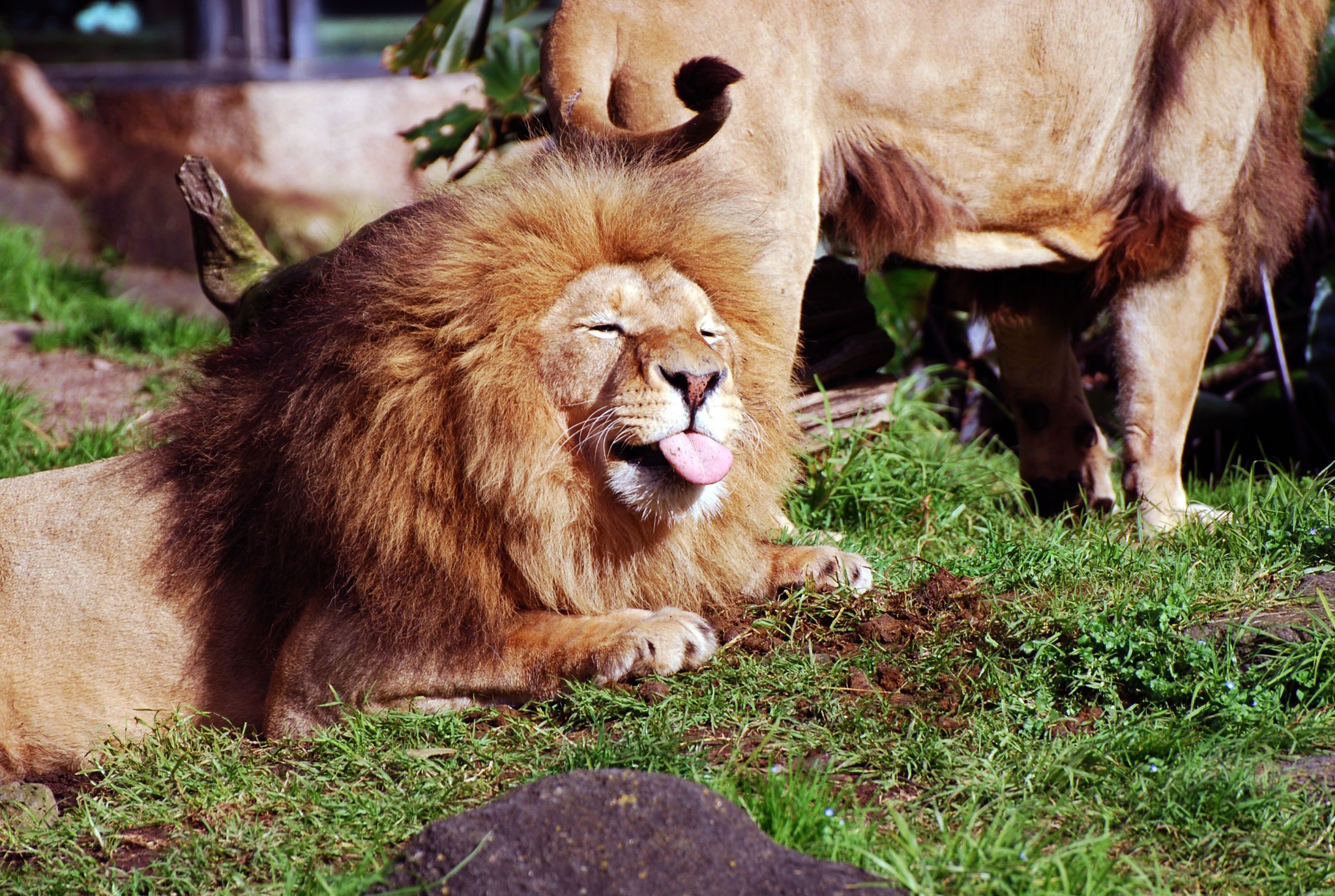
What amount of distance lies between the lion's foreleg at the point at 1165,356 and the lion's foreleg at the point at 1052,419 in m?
0.42

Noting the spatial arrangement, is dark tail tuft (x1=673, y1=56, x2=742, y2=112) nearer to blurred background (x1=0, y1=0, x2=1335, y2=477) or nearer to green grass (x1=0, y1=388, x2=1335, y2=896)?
green grass (x1=0, y1=388, x2=1335, y2=896)

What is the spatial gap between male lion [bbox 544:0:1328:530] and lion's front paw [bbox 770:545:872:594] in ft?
1.76

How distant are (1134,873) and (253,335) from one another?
94.7 inches

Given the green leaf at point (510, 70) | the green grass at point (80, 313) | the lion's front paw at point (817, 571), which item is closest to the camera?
the lion's front paw at point (817, 571)

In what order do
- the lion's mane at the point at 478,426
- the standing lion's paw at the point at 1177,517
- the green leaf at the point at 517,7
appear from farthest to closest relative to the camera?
the green leaf at the point at 517,7, the standing lion's paw at the point at 1177,517, the lion's mane at the point at 478,426

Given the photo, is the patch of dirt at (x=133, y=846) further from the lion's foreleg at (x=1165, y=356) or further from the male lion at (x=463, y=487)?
A: the lion's foreleg at (x=1165, y=356)

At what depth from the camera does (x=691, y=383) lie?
8.44 ft

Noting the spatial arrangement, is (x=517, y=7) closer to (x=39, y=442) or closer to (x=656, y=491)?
Answer: (x=39, y=442)

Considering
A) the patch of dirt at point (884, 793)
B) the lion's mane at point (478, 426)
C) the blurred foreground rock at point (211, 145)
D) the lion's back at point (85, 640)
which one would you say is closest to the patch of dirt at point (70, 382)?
the lion's back at point (85, 640)

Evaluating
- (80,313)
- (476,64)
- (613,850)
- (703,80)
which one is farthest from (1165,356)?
(80,313)

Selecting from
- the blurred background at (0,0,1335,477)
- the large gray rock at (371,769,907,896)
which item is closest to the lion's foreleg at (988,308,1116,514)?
the blurred background at (0,0,1335,477)

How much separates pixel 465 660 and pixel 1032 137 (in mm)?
2292

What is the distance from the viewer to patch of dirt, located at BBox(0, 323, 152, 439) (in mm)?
5098

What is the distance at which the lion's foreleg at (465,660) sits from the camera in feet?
8.70
